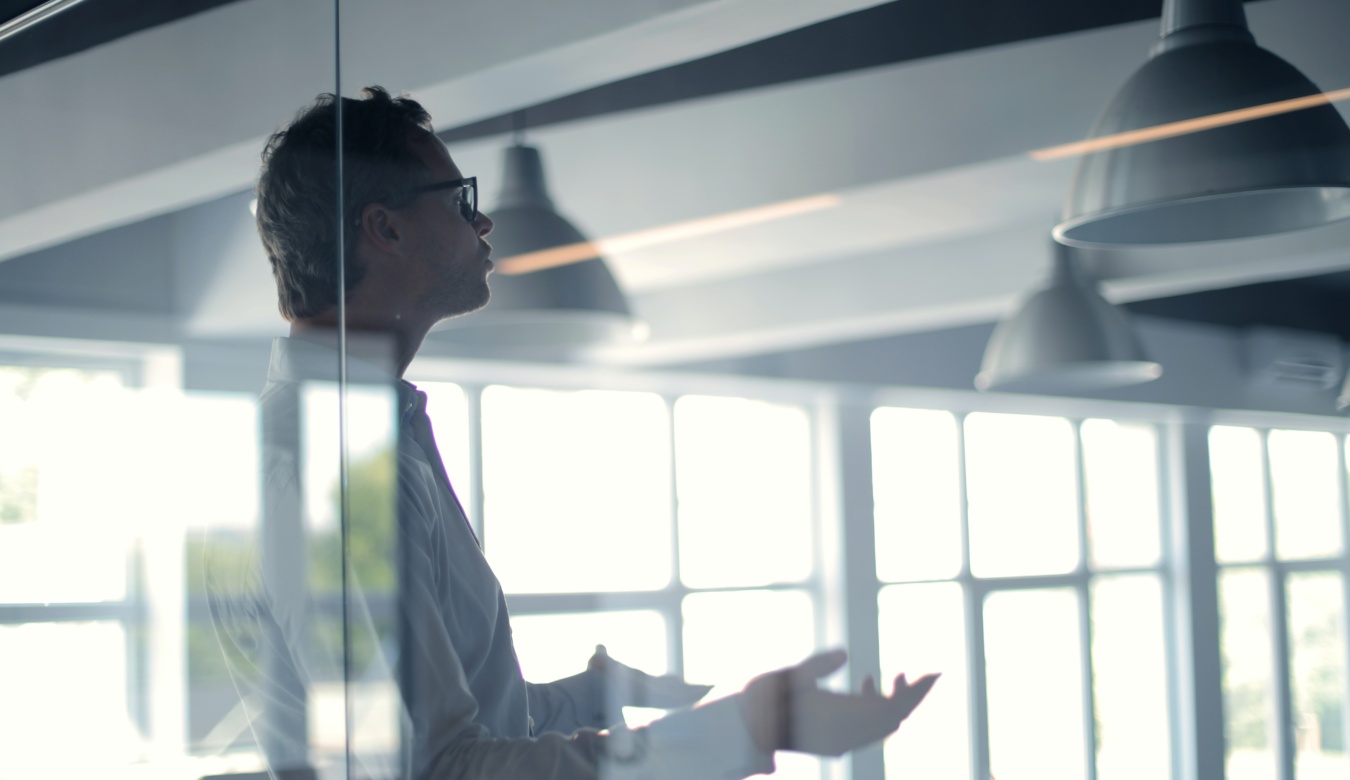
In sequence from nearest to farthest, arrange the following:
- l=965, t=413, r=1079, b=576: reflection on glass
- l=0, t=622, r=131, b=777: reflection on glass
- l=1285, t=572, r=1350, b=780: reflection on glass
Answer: l=1285, t=572, r=1350, b=780: reflection on glass
l=965, t=413, r=1079, b=576: reflection on glass
l=0, t=622, r=131, b=777: reflection on glass

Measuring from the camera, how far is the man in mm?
960

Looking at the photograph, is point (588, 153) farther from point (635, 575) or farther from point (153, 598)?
point (153, 598)

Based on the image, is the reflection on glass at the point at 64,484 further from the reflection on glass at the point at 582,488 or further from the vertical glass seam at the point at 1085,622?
the vertical glass seam at the point at 1085,622

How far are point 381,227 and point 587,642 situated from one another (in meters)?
0.59

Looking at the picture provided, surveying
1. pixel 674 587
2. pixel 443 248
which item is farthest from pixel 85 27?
pixel 674 587

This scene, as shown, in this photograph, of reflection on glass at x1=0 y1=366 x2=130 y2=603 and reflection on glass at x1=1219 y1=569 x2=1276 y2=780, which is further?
reflection on glass at x1=0 y1=366 x2=130 y2=603

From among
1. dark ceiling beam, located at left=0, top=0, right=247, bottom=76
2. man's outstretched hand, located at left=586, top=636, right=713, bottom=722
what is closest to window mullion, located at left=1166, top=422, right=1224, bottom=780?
man's outstretched hand, located at left=586, top=636, right=713, bottom=722

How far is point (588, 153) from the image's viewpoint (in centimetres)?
112

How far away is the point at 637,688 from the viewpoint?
1.01 meters

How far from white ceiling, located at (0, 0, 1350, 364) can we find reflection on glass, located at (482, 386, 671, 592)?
2.6 inches

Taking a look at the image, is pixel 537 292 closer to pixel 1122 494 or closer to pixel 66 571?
pixel 1122 494

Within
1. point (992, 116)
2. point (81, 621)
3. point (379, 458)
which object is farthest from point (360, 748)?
point (992, 116)

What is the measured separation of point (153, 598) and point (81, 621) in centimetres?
16

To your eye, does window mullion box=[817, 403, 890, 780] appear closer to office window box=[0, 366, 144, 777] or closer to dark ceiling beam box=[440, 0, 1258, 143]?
dark ceiling beam box=[440, 0, 1258, 143]
